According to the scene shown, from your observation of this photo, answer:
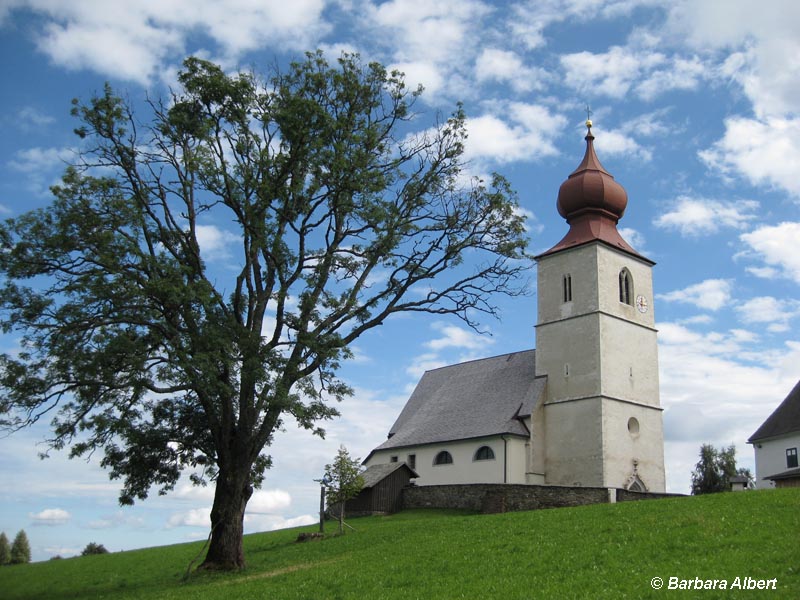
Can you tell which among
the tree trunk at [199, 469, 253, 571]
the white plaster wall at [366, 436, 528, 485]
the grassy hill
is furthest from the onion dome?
the tree trunk at [199, 469, 253, 571]

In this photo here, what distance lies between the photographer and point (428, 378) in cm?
5350

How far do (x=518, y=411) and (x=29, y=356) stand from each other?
26.4 metres

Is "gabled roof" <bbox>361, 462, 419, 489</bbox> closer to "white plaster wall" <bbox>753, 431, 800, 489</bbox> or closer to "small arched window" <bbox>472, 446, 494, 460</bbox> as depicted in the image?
"small arched window" <bbox>472, 446, 494, 460</bbox>

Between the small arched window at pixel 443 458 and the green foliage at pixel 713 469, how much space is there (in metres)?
22.9

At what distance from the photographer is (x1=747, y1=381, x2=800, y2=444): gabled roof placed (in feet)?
150

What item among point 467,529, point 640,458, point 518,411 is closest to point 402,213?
point 467,529

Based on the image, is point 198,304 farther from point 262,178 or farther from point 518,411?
point 518,411

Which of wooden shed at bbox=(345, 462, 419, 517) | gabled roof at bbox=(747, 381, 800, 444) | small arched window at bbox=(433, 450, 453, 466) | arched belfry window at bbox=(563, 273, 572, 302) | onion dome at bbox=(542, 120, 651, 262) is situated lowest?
wooden shed at bbox=(345, 462, 419, 517)

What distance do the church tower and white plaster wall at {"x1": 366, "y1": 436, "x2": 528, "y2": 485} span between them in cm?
119

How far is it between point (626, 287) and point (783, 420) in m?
12.9

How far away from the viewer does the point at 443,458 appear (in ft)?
144

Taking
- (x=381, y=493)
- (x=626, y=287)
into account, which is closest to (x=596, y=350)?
(x=626, y=287)

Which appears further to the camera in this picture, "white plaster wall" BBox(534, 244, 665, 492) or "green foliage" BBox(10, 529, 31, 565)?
"green foliage" BBox(10, 529, 31, 565)

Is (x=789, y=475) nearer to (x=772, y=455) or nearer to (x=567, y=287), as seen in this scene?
(x=772, y=455)
